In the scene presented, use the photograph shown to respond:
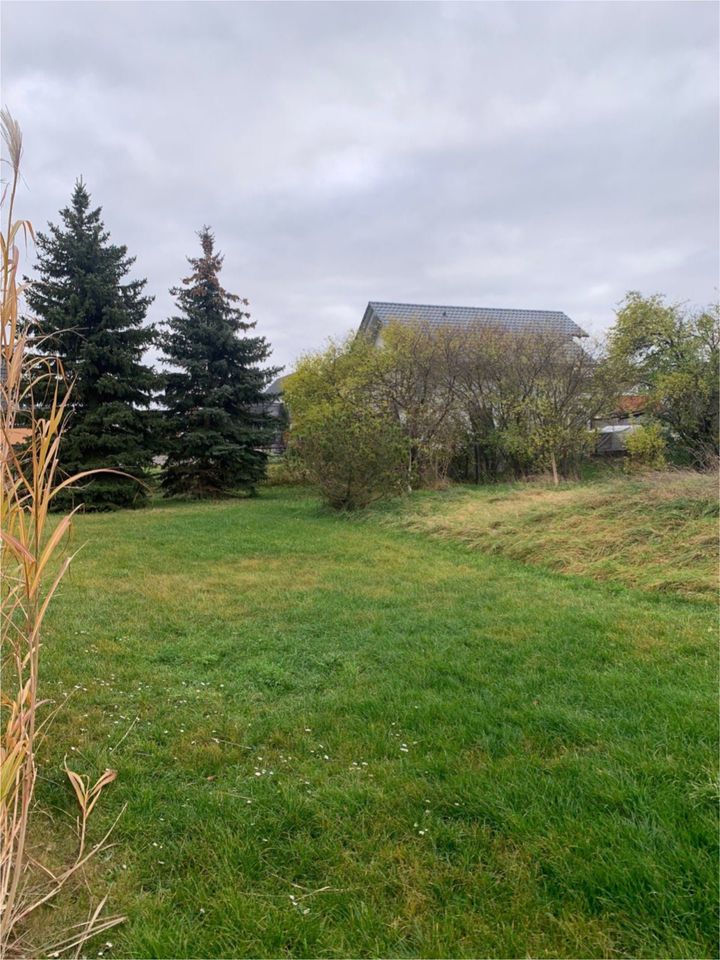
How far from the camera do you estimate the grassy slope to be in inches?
197

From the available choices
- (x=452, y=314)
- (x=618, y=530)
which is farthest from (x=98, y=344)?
(x=452, y=314)

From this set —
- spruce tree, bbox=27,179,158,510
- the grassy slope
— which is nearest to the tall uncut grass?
the grassy slope

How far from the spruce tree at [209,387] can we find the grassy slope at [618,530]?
7.37 meters

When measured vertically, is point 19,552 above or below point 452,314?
below

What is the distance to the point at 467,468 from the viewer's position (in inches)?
545

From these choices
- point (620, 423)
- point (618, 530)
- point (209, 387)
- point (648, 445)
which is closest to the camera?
point (618, 530)

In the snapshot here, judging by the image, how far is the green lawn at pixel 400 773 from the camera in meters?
1.43

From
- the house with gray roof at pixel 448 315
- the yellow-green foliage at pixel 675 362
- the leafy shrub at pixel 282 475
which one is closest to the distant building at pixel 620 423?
the yellow-green foliage at pixel 675 362

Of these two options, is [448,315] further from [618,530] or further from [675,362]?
[618,530]

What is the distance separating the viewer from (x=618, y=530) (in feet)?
20.1

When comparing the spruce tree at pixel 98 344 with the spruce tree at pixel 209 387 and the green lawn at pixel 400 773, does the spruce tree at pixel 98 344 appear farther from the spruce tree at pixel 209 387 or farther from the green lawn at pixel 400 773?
the green lawn at pixel 400 773

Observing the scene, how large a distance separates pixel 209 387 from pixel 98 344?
3.03 meters

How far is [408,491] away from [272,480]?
21.5 ft

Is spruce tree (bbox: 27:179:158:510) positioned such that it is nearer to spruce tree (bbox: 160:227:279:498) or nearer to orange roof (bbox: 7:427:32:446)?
spruce tree (bbox: 160:227:279:498)
